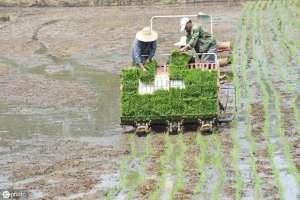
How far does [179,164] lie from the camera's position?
10883mm

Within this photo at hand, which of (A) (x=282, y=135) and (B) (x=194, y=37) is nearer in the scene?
(A) (x=282, y=135)

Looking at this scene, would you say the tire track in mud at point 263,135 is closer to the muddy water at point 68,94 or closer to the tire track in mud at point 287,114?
the tire track in mud at point 287,114

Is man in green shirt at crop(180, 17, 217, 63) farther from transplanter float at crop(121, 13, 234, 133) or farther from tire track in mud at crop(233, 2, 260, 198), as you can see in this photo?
tire track in mud at crop(233, 2, 260, 198)

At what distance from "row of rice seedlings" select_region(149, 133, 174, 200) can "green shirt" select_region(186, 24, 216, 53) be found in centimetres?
203

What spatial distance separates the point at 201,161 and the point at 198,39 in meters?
3.68

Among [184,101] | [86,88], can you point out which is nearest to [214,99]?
[184,101]

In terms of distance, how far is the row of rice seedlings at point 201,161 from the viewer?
972 centimetres

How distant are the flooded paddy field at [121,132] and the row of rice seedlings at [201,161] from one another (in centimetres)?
3

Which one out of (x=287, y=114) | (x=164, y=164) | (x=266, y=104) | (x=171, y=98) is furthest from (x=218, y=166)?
(x=266, y=104)

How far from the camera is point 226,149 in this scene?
1164 cm

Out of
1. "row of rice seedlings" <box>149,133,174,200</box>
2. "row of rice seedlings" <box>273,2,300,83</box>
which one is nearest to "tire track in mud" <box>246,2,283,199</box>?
"row of rice seedlings" <box>273,2,300,83</box>

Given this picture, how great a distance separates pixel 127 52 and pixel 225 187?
13979mm

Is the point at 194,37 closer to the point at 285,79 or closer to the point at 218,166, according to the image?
the point at 218,166

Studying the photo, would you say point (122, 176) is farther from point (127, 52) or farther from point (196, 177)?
point (127, 52)
